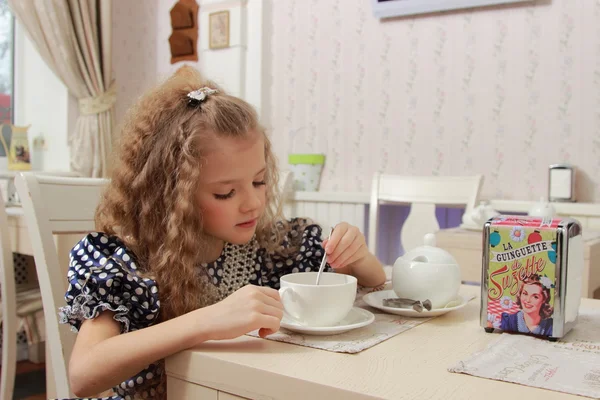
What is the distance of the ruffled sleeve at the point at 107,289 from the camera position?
0.75m

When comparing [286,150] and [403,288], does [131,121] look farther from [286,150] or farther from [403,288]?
[286,150]

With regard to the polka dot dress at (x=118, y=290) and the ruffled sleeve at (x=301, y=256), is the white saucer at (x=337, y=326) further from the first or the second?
the ruffled sleeve at (x=301, y=256)

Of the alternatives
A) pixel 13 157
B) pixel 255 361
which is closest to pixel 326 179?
pixel 13 157

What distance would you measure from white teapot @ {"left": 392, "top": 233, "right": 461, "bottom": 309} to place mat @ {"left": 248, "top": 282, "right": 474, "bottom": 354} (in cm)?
4

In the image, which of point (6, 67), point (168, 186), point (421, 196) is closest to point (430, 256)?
point (168, 186)

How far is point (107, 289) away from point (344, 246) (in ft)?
1.27

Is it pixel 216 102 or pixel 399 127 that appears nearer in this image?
pixel 216 102

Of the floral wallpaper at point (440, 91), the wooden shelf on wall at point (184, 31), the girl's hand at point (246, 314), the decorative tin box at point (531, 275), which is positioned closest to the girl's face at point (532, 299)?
the decorative tin box at point (531, 275)

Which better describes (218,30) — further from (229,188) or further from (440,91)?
(229,188)

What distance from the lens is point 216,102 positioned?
3.15 feet

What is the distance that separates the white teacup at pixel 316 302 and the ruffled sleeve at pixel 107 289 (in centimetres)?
20

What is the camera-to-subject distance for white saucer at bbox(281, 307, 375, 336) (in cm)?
69

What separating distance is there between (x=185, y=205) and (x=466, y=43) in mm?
1995

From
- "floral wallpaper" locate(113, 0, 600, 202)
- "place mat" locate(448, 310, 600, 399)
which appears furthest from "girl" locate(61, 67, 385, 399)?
"floral wallpaper" locate(113, 0, 600, 202)
